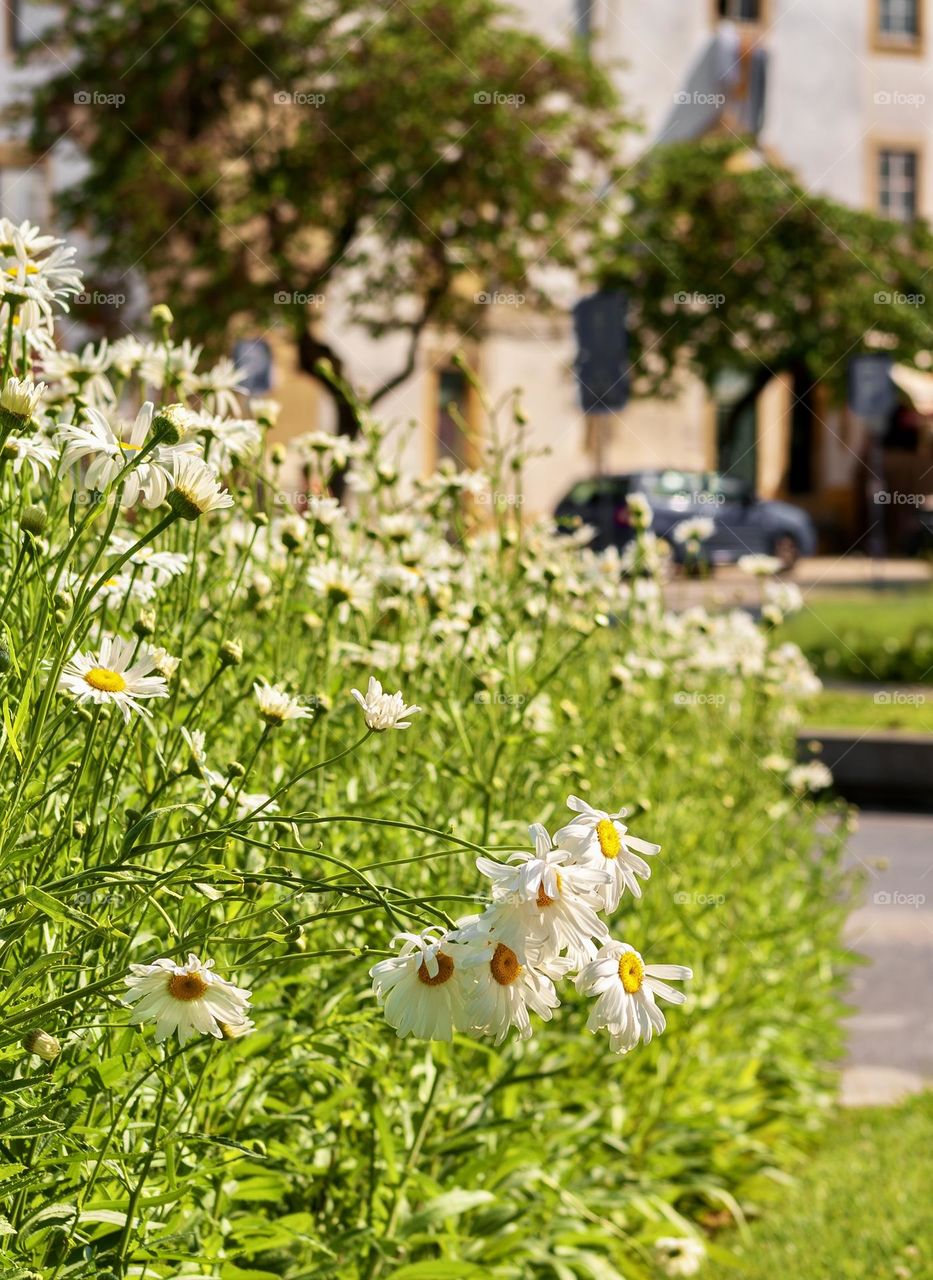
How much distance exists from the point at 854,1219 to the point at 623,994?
1916 mm

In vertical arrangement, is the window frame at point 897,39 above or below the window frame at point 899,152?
above

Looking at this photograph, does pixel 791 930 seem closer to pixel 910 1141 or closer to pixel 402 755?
pixel 910 1141

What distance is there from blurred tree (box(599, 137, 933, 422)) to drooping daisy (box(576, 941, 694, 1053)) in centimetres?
2186

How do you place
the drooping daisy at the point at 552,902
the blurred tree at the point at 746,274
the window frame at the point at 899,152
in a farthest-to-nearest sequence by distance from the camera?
the window frame at the point at 899,152 < the blurred tree at the point at 746,274 < the drooping daisy at the point at 552,902

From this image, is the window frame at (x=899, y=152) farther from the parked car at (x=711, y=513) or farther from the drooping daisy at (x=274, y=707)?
the drooping daisy at (x=274, y=707)

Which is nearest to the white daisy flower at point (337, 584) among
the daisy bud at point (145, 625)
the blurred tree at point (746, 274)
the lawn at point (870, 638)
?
the daisy bud at point (145, 625)

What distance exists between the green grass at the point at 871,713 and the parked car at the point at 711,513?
6037 mm

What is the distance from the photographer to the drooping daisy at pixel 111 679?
5.01 feet

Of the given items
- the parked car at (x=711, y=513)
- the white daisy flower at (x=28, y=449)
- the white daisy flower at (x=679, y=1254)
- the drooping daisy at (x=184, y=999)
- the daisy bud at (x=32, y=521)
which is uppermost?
the parked car at (x=711, y=513)

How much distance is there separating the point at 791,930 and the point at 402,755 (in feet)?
4.54

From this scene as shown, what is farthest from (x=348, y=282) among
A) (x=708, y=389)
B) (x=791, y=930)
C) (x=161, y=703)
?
(x=161, y=703)

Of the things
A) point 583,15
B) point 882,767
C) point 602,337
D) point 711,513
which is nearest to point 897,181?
point 583,15

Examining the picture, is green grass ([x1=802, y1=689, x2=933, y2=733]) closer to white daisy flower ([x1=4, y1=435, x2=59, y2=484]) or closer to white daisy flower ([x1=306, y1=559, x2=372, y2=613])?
white daisy flower ([x1=306, y1=559, x2=372, y2=613])

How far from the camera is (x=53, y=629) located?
5.28 ft
